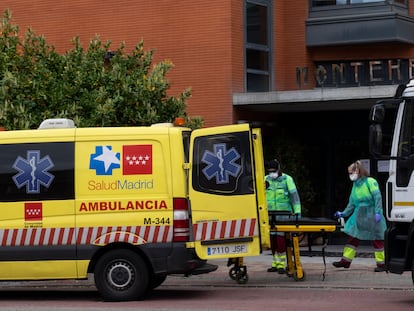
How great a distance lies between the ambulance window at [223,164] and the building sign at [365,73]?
876 cm

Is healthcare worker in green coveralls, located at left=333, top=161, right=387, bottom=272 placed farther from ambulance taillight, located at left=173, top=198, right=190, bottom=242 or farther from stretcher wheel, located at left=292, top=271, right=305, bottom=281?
ambulance taillight, located at left=173, top=198, right=190, bottom=242

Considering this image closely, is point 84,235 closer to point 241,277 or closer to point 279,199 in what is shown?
point 241,277

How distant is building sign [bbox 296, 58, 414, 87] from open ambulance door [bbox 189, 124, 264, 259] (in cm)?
880

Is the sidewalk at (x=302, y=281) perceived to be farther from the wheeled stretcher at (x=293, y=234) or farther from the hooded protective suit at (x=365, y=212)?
the hooded protective suit at (x=365, y=212)

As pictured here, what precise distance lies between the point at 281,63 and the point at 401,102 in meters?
10.7

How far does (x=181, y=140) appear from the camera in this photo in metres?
12.8

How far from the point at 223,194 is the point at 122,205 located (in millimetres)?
1353

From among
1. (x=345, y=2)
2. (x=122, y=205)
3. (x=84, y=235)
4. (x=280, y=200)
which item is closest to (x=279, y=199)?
(x=280, y=200)

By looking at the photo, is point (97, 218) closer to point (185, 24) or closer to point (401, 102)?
point (401, 102)

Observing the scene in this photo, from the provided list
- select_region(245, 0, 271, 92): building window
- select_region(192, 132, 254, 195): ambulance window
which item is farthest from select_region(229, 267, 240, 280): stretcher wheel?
select_region(245, 0, 271, 92): building window

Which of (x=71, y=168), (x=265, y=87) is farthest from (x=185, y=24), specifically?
(x=71, y=168)

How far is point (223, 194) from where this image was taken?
12891mm

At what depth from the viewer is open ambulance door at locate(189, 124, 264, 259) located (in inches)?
503

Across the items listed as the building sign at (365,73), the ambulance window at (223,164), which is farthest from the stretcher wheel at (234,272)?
the building sign at (365,73)
